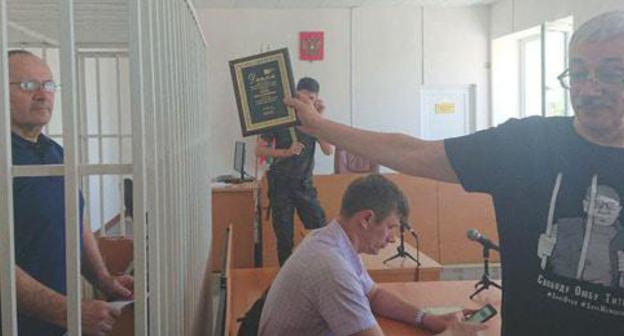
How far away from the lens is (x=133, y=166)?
134 centimetres

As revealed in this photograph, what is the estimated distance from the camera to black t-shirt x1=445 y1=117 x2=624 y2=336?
1280 millimetres

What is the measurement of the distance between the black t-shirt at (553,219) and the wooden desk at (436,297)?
0.98 meters

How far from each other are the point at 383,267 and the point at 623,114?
7.75 feet

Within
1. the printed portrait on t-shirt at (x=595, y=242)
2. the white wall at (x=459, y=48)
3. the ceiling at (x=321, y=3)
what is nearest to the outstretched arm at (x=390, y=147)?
the printed portrait on t-shirt at (x=595, y=242)

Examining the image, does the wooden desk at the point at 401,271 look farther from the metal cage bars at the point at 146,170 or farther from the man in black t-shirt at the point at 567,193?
the man in black t-shirt at the point at 567,193

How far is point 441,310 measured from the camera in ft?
A: 8.16

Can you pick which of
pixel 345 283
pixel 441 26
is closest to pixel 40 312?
pixel 345 283

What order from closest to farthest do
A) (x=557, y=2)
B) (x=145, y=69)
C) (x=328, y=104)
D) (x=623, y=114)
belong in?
(x=623, y=114)
(x=145, y=69)
(x=557, y=2)
(x=328, y=104)

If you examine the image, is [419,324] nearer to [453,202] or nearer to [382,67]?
[453,202]

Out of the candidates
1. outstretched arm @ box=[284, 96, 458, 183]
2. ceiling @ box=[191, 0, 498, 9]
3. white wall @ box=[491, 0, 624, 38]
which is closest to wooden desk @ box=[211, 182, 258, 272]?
ceiling @ box=[191, 0, 498, 9]

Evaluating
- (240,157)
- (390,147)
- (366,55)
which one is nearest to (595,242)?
(390,147)

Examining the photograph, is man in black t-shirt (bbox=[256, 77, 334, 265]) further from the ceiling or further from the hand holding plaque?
the ceiling

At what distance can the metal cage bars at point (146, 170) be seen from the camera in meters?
1.21

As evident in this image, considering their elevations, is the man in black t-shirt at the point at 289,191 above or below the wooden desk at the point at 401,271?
above
